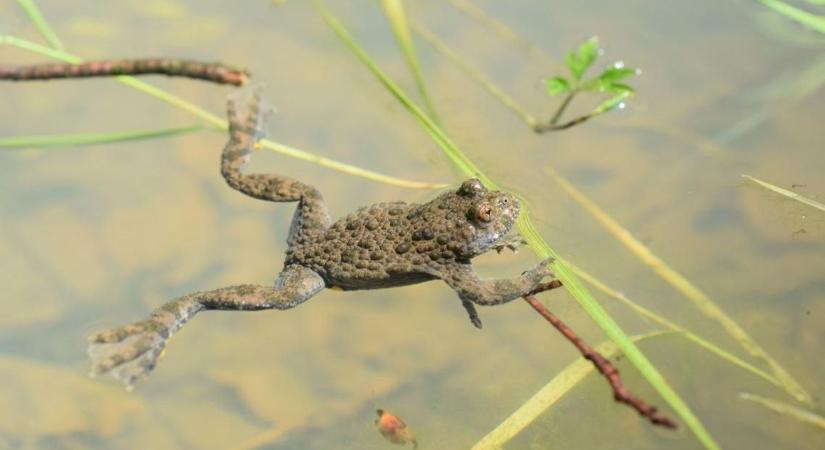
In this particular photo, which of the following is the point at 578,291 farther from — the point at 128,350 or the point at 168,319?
the point at 128,350

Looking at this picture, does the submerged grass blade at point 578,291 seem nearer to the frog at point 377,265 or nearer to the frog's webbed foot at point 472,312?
the frog at point 377,265

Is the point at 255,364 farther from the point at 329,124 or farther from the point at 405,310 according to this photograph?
the point at 329,124

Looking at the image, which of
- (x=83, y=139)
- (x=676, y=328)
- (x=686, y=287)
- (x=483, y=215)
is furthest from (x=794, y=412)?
(x=83, y=139)

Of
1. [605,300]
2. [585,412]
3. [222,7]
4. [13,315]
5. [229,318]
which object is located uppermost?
[222,7]

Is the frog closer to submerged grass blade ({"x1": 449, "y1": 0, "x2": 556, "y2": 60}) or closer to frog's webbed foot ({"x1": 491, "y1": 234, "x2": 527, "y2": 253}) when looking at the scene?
frog's webbed foot ({"x1": 491, "y1": 234, "x2": 527, "y2": 253})

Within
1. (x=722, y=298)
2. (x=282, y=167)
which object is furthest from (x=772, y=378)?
(x=282, y=167)

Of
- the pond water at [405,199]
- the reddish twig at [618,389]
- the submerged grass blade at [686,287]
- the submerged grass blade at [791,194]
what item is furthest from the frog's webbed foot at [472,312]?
the submerged grass blade at [791,194]

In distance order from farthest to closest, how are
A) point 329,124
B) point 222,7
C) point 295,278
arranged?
point 222,7, point 329,124, point 295,278
